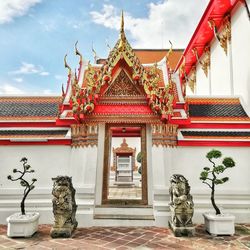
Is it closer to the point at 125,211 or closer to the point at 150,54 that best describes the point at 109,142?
the point at 125,211

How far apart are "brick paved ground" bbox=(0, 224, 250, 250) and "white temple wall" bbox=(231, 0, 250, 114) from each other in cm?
369

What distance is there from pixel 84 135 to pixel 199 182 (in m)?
3.06

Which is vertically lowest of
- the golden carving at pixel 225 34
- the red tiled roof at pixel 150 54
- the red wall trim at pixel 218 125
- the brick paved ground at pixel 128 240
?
the brick paved ground at pixel 128 240

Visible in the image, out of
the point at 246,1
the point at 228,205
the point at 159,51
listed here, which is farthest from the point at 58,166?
the point at 159,51

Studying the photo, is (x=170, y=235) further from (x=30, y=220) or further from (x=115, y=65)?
(x=115, y=65)

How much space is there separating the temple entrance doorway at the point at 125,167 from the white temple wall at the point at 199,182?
1.50 ft

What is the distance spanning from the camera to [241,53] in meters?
7.68

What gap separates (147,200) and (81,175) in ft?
5.58

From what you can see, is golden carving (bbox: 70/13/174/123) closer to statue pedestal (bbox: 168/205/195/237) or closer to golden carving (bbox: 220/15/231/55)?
statue pedestal (bbox: 168/205/195/237)

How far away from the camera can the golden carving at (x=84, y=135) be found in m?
6.36

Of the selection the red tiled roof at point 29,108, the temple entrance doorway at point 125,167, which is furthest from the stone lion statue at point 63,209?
the red tiled roof at point 29,108

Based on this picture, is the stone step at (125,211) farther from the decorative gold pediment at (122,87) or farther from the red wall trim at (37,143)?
the decorative gold pediment at (122,87)

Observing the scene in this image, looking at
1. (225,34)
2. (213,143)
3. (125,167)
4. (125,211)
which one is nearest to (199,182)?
(213,143)

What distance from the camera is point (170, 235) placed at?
5094mm
